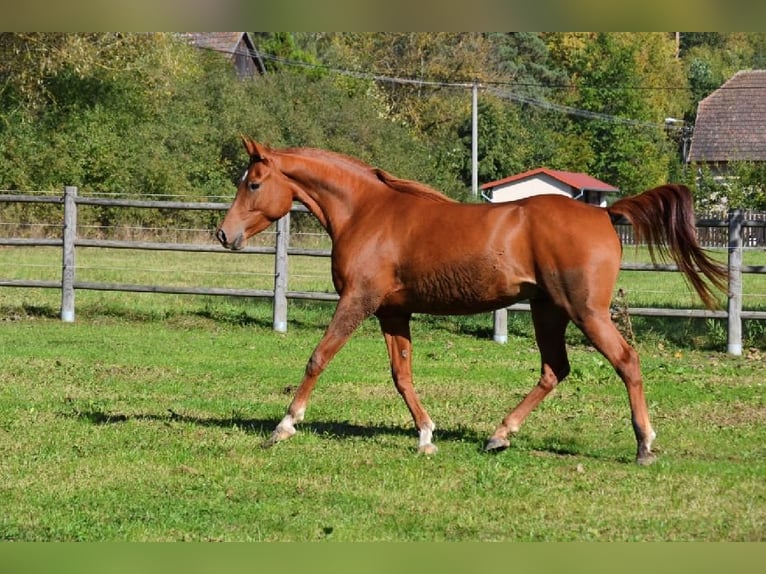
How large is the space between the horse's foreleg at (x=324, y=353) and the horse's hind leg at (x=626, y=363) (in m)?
1.58

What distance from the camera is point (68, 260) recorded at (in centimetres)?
1548

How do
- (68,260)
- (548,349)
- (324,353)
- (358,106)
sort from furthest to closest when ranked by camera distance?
(358,106) → (68,260) → (548,349) → (324,353)

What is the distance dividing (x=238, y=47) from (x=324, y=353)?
4581 cm

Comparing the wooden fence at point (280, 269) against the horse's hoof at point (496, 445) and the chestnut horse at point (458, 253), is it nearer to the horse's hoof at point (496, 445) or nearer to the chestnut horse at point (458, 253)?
the chestnut horse at point (458, 253)

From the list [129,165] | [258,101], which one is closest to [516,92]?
[258,101]

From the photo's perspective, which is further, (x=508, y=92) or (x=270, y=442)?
(x=508, y=92)

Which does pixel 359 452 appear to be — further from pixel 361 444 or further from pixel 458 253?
pixel 458 253

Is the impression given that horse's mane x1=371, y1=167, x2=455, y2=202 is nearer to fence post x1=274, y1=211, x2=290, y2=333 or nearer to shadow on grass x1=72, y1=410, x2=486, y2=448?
shadow on grass x1=72, y1=410, x2=486, y2=448

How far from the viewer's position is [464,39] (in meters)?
57.6

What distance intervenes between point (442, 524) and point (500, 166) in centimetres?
5022

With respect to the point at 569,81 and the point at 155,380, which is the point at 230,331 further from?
the point at 569,81

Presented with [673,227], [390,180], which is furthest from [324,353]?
[673,227]

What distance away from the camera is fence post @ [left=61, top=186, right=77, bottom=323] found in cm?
1542

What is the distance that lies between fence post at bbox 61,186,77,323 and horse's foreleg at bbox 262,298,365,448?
28.3 feet
